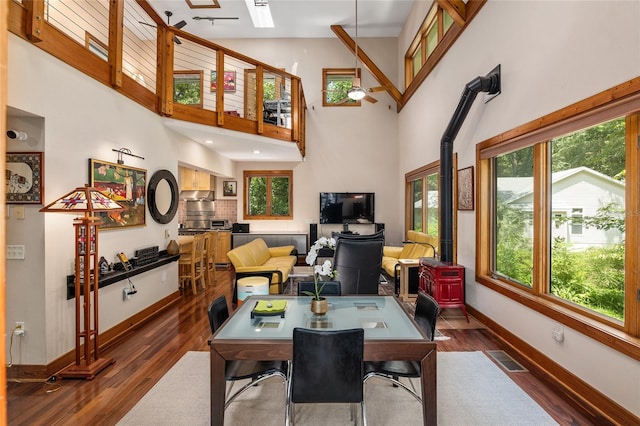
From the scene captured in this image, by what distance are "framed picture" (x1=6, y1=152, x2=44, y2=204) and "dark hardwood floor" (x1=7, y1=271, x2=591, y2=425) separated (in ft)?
5.06

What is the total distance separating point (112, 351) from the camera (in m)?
3.31

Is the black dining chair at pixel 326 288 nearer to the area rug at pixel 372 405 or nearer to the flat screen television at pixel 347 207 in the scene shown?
the area rug at pixel 372 405

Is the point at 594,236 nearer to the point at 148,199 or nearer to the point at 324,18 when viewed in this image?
the point at 148,199

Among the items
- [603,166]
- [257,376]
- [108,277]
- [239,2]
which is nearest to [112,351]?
[108,277]

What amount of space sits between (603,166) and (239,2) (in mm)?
7517

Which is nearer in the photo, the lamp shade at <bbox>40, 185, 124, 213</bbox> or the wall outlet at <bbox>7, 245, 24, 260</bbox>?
the lamp shade at <bbox>40, 185, 124, 213</bbox>

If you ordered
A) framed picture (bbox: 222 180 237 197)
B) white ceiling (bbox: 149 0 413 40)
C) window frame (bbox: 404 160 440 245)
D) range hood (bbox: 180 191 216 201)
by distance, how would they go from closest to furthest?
window frame (bbox: 404 160 440 245) → white ceiling (bbox: 149 0 413 40) → range hood (bbox: 180 191 216 201) → framed picture (bbox: 222 180 237 197)

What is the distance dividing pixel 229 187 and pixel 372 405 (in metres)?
7.13

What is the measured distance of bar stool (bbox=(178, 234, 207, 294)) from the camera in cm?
562

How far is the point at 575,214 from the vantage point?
2727 millimetres

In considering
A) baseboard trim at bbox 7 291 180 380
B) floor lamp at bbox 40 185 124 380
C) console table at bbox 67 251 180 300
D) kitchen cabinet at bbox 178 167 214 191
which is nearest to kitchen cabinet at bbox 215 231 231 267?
kitchen cabinet at bbox 178 167 214 191

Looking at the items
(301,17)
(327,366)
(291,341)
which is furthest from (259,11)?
(327,366)

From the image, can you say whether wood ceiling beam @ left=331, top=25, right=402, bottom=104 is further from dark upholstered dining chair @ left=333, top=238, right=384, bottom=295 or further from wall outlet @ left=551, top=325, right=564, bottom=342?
wall outlet @ left=551, top=325, right=564, bottom=342

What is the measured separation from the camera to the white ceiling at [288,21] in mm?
6840
